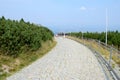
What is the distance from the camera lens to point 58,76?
48.3ft

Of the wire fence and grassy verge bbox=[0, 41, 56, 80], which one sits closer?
the wire fence

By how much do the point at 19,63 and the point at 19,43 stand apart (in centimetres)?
158

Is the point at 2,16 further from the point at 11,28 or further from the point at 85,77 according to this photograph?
the point at 85,77

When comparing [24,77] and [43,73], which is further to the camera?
[43,73]

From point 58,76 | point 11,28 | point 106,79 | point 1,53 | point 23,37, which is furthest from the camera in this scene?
point 23,37

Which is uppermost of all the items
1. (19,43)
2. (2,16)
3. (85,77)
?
(2,16)

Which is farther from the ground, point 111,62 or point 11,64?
point 11,64

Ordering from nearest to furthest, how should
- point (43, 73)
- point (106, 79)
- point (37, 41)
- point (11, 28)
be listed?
1. point (106, 79)
2. point (43, 73)
3. point (11, 28)
4. point (37, 41)

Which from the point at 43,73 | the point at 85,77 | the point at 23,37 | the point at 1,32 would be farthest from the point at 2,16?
the point at 85,77

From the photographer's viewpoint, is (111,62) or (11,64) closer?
(11,64)

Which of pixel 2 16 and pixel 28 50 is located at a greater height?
pixel 2 16

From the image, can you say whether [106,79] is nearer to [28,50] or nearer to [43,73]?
[43,73]

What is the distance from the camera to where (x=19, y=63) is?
19125 millimetres

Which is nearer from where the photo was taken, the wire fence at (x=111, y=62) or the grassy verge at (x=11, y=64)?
the wire fence at (x=111, y=62)
